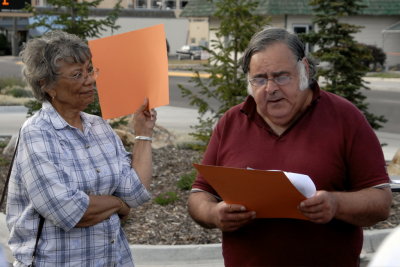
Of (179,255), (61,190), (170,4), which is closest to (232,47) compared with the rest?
(179,255)

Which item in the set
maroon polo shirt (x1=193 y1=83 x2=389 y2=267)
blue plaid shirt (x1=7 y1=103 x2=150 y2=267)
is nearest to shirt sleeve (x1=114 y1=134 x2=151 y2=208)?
blue plaid shirt (x1=7 y1=103 x2=150 y2=267)

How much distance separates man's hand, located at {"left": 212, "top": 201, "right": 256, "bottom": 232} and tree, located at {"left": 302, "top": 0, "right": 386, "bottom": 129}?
6.99 meters

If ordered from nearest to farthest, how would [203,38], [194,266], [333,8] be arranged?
1. [194,266]
2. [333,8]
3. [203,38]

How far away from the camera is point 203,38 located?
57.1 m

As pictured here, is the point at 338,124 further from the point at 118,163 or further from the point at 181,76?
the point at 181,76

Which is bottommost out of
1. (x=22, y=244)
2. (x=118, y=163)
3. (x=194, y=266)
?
(x=194, y=266)

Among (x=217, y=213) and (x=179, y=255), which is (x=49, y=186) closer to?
(x=217, y=213)

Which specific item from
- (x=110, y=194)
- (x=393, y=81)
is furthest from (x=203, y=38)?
(x=110, y=194)

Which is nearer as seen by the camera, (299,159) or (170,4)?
(299,159)

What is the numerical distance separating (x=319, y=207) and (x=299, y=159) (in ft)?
1.11

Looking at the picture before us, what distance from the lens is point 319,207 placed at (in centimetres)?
291

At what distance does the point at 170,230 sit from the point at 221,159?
366 centimetres

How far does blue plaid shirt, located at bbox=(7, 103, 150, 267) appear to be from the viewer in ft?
10.5

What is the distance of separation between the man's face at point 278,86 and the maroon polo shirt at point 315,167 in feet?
0.21
